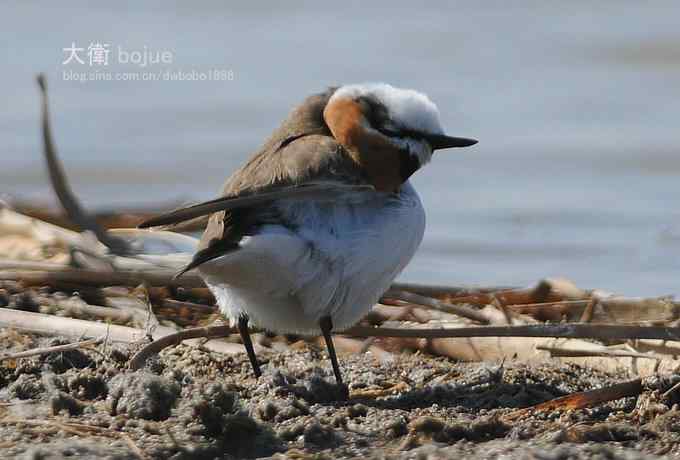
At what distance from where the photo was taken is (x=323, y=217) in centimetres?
575

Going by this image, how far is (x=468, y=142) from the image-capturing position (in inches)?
247

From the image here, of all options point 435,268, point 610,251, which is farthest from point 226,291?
point 610,251

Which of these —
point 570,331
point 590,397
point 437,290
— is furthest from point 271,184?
point 437,290

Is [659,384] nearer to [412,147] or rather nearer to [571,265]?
[412,147]

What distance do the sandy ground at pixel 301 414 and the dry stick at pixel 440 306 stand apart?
0.93m

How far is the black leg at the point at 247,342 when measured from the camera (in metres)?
5.99

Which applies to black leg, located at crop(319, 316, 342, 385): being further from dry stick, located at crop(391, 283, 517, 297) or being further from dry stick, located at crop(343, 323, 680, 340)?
dry stick, located at crop(391, 283, 517, 297)

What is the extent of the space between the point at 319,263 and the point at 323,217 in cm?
19

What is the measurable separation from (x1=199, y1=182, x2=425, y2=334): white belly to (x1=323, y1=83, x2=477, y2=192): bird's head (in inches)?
4.9

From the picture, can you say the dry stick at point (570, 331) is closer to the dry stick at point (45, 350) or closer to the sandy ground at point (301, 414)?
the sandy ground at point (301, 414)

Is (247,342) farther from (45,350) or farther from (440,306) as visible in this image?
(440,306)

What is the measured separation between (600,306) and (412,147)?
70.1 inches

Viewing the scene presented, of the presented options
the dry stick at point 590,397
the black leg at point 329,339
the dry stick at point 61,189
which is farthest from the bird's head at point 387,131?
the dry stick at point 61,189

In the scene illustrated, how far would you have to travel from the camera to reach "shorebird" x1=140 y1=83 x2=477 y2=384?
550 cm
